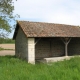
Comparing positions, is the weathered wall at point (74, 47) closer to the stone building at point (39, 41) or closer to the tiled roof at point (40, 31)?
the stone building at point (39, 41)

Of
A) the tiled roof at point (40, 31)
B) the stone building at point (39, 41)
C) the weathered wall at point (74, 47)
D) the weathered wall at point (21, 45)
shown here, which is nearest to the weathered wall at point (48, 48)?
the stone building at point (39, 41)

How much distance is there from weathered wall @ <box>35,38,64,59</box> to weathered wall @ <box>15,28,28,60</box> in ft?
6.87

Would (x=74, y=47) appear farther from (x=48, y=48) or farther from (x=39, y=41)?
(x=39, y=41)

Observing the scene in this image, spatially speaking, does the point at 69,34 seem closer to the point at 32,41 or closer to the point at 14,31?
the point at 32,41

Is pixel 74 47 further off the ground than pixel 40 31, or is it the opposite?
pixel 40 31

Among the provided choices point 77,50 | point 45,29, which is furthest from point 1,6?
point 77,50

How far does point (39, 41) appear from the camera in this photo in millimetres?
19938

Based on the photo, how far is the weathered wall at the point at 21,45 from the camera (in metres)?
17.1

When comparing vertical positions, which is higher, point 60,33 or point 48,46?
point 60,33

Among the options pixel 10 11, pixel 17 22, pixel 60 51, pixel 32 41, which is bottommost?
pixel 60 51

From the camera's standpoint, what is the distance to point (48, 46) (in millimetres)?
20516

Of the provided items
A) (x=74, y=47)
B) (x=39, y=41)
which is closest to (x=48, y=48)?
(x=39, y=41)

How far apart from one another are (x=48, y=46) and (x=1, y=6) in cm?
742

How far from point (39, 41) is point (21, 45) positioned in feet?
8.11
